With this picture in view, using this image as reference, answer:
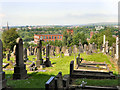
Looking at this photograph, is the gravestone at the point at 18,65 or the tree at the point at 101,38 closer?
the gravestone at the point at 18,65

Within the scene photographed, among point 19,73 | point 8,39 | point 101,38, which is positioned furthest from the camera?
point 101,38

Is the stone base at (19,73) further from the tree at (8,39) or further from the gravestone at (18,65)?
the tree at (8,39)

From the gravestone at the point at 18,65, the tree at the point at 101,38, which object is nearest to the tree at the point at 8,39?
the tree at the point at 101,38

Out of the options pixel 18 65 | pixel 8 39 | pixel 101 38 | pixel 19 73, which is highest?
pixel 8 39

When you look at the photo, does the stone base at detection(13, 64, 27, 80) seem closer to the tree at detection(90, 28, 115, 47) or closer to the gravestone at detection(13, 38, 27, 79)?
the gravestone at detection(13, 38, 27, 79)

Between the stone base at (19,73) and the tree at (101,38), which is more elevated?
the tree at (101,38)

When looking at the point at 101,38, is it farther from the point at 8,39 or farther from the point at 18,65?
the point at 18,65

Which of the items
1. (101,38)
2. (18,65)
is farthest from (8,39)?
(18,65)

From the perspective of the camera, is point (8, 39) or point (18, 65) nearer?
point (18, 65)

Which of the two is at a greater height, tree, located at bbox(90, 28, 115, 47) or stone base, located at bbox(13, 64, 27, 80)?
tree, located at bbox(90, 28, 115, 47)

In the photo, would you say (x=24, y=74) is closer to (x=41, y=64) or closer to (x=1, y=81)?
(x=1, y=81)

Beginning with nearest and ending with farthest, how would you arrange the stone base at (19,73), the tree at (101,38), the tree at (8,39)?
the stone base at (19,73) → the tree at (101,38) → the tree at (8,39)

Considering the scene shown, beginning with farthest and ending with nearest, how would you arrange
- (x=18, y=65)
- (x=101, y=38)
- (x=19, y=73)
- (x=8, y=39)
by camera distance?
(x=101, y=38)
(x=8, y=39)
(x=18, y=65)
(x=19, y=73)

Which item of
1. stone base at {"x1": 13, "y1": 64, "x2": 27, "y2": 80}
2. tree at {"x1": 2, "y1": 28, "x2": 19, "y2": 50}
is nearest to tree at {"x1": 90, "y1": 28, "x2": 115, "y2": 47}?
tree at {"x1": 2, "y1": 28, "x2": 19, "y2": 50}
